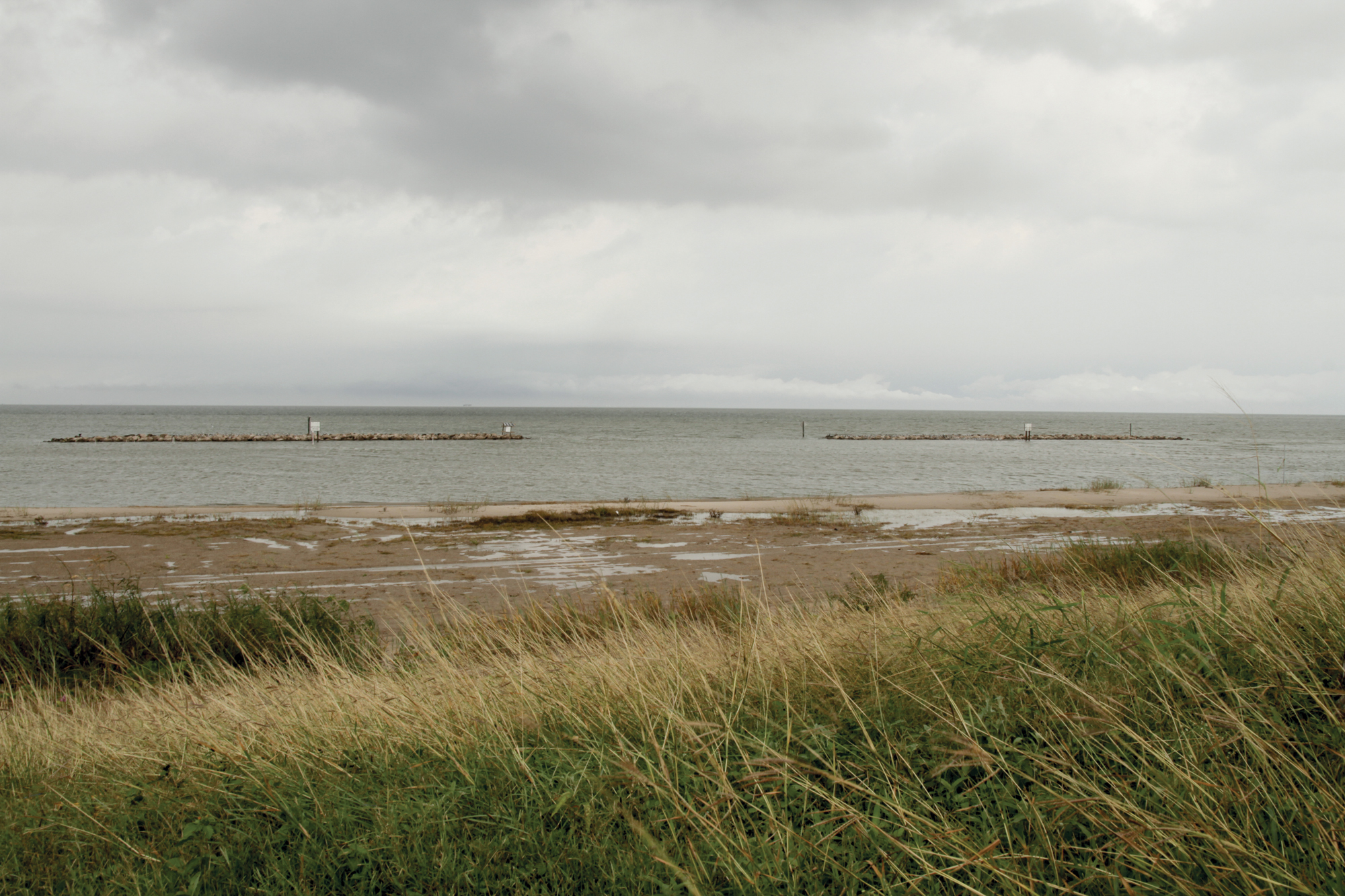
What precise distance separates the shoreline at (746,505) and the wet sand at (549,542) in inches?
6.3

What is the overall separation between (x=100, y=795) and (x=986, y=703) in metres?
4.13

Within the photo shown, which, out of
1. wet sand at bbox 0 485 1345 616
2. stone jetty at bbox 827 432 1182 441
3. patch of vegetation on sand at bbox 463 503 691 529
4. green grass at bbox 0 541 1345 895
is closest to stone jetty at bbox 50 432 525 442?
stone jetty at bbox 827 432 1182 441

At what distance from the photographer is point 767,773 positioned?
2.71 m

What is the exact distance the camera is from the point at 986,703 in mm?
3262

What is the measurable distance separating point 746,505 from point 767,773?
72.8 feet

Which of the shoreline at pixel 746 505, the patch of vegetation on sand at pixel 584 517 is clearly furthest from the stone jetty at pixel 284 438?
the patch of vegetation on sand at pixel 584 517

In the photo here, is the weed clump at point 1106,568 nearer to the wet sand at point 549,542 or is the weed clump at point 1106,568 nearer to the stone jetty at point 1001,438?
the wet sand at point 549,542

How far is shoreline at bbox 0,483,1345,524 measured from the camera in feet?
74.1

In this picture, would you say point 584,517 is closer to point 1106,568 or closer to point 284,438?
point 1106,568

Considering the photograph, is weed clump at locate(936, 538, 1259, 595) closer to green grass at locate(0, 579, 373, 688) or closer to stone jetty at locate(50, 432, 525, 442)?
green grass at locate(0, 579, 373, 688)

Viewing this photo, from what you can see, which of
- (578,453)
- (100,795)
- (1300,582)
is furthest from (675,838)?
(578,453)

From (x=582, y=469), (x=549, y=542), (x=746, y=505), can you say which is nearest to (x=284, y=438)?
(x=582, y=469)

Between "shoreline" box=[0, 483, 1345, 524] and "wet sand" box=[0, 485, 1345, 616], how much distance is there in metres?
0.16

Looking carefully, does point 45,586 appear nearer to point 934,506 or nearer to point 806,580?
point 806,580
